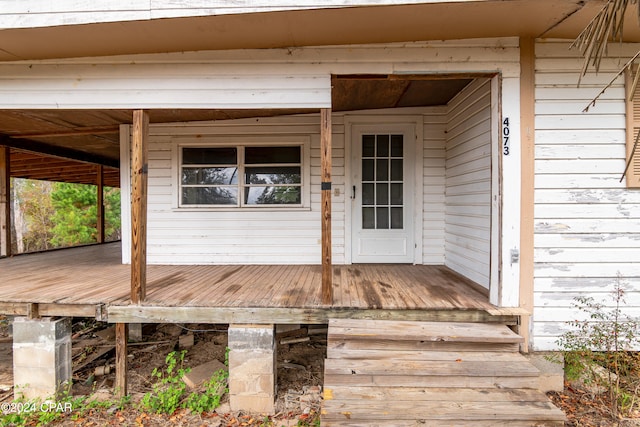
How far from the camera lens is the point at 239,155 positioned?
4.71m

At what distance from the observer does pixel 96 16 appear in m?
2.54

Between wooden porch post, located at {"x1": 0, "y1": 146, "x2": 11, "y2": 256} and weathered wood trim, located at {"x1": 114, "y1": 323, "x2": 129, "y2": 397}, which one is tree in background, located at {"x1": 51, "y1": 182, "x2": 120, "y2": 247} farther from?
weathered wood trim, located at {"x1": 114, "y1": 323, "x2": 129, "y2": 397}

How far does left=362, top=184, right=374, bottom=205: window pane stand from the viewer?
15.1 feet

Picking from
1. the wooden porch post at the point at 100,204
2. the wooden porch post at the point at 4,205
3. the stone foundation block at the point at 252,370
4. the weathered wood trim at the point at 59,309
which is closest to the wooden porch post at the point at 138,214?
the weathered wood trim at the point at 59,309

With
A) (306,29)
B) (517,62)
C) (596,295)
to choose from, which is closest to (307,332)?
(596,295)

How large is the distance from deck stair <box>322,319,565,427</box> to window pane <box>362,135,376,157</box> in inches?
99.7

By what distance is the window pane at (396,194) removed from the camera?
458 cm

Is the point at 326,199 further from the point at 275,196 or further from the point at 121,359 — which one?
the point at 121,359

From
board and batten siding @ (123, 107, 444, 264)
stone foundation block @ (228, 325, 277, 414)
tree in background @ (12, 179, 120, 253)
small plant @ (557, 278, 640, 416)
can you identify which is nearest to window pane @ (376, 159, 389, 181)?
board and batten siding @ (123, 107, 444, 264)

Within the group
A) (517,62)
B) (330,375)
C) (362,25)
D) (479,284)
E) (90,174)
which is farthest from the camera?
(90,174)

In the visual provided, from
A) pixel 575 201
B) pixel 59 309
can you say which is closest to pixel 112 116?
pixel 59 309

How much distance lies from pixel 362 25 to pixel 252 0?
881 mm

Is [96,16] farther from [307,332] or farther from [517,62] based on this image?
[307,332]

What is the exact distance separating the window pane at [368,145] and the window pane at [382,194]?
1.53 feet
